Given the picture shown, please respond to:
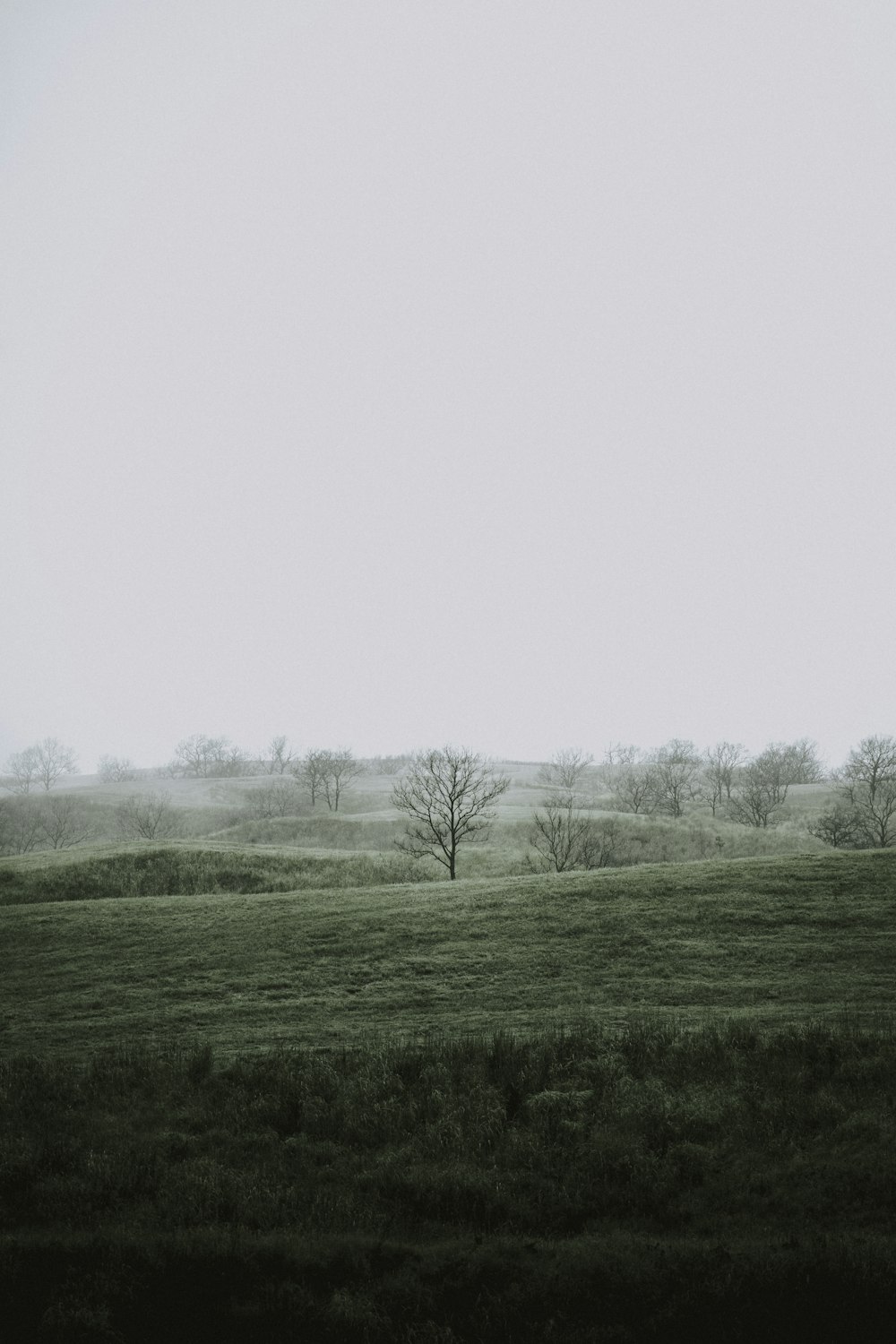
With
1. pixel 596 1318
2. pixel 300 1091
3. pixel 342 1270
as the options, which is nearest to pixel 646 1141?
pixel 596 1318

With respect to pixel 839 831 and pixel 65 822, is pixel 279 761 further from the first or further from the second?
pixel 839 831

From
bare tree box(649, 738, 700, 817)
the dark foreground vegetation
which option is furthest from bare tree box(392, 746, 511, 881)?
bare tree box(649, 738, 700, 817)

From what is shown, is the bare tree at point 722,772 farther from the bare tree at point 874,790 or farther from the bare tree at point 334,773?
the bare tree at point 334,773

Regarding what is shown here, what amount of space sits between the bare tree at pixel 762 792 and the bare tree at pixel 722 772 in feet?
6.43

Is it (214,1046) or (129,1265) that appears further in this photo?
(214,1046)

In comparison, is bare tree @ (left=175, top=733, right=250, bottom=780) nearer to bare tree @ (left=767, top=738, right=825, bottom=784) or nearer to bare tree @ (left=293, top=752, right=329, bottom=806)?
bare tree @ (left=293, top=752, right=329, bottom=806)

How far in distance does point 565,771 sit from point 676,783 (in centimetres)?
4363

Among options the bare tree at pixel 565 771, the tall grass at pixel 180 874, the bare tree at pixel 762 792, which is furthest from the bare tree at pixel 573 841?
the bare tree at pixel 565 771

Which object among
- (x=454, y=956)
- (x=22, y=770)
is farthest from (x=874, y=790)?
(x=22, y=770)

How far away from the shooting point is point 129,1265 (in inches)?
319

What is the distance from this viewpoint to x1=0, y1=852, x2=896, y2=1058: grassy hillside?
17469 millimetres

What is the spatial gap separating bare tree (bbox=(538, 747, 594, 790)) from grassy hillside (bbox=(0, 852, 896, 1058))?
109 m

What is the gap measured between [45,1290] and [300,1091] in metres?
5.78

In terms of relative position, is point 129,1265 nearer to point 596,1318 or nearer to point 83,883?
point 596,1318
